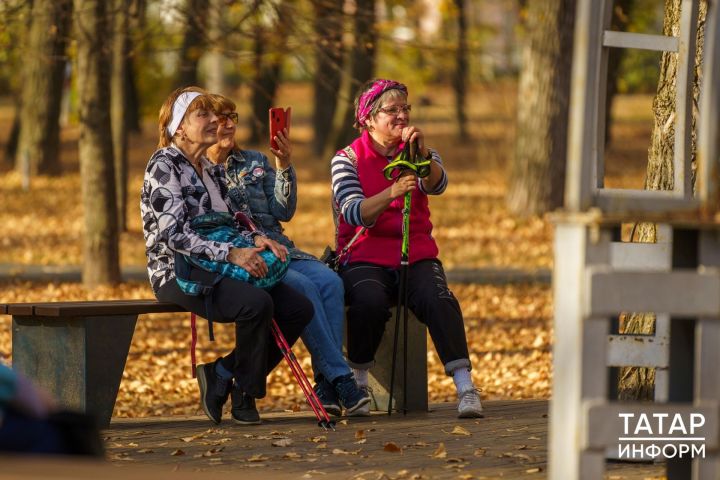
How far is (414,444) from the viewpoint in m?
6.14

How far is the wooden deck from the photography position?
18.2ft

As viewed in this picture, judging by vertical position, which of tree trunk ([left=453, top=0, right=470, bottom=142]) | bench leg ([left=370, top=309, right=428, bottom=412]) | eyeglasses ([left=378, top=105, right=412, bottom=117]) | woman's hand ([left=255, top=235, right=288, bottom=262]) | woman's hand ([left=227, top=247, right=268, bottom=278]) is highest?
tree trunk ([left=453, top=0, right=470, bottom=142])

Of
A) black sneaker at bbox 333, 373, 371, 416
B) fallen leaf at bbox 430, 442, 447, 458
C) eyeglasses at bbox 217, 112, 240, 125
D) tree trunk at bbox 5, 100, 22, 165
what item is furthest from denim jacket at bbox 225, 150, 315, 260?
tree trunk at bbox 5, 100, 22, 165

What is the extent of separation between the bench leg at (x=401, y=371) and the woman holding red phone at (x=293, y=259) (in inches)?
12.3

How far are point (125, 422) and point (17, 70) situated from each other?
79.8ft

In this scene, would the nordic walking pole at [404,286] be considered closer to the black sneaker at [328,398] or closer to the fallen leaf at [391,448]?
the black sneaker at [328,398]

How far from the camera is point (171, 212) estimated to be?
21.3 ft

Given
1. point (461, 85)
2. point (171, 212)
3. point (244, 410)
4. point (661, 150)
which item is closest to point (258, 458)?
point (244, 410)

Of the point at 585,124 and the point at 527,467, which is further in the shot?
the point at 527,467

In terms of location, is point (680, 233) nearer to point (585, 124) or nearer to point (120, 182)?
point (585, 124)

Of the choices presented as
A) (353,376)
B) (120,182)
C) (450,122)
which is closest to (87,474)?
(353,376)

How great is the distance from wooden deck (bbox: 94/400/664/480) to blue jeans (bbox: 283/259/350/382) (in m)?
0.28

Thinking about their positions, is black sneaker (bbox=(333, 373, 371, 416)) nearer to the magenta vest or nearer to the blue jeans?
the blue jeans

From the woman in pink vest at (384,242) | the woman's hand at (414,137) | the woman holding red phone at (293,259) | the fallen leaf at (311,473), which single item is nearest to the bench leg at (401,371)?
the woman in pink vest at (384,242)
